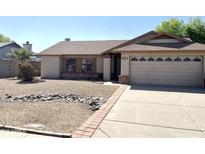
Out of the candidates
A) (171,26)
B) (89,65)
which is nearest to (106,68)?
(89,65)

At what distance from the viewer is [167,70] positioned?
16188 mm

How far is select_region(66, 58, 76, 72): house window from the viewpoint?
896 inches

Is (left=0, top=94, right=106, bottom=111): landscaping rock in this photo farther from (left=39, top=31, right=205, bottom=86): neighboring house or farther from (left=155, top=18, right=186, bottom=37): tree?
(left=155, top=18, right=186, bottom=37): tree

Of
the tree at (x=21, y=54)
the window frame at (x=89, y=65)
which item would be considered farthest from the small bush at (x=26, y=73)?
the tree at (x=21, y=54)

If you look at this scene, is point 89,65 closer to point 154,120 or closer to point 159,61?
point 159,61

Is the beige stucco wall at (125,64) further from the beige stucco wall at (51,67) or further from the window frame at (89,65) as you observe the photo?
the beige stucco wall at (51,67)

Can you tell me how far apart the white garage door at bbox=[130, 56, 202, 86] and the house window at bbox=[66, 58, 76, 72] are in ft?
25.6

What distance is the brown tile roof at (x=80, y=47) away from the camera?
22.4m

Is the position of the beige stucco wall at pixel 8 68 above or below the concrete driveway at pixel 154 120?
above

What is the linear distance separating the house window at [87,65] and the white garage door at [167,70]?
243 inches

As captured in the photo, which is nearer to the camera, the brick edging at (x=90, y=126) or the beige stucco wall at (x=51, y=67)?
the brick edging at (x=90, y=126)
